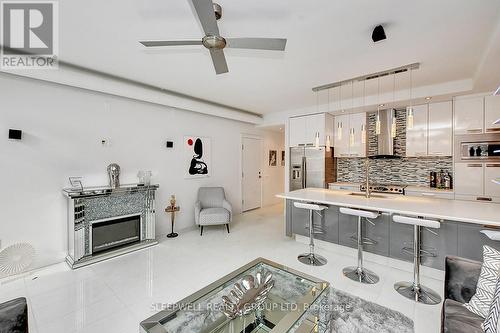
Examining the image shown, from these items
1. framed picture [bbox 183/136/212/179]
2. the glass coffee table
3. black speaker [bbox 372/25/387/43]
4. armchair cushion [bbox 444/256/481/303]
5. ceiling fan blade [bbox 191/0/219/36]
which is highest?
black speaker [bbox 372/25/387/43]

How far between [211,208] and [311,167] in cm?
241

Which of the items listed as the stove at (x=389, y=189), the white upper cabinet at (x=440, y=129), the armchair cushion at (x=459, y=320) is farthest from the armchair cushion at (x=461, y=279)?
the white upper cabinet at (x=440, y=129)

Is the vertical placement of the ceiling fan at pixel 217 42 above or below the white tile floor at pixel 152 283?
above

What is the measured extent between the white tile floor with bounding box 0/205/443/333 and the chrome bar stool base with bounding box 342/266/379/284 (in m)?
0.08

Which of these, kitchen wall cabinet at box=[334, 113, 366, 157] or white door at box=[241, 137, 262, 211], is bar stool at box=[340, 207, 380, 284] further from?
white door at box=[241, 137, 262, 211]

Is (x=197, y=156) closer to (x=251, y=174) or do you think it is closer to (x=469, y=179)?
(x=251, y=174)

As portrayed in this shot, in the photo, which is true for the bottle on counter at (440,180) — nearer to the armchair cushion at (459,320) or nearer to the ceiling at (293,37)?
the ceiling at (293,37)

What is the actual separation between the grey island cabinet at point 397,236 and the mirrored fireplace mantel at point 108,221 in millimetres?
2556

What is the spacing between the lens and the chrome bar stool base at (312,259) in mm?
3056

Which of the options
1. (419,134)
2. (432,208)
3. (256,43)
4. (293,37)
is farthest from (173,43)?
(419,134)

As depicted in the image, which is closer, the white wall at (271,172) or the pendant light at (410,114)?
the pendant light at (410,114)

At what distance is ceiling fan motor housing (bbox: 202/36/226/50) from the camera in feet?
5.63

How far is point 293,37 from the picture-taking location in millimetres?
2244


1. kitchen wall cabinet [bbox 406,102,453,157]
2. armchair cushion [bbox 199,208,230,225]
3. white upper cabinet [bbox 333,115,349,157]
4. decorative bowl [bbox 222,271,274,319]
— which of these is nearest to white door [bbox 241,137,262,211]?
armchair cushion [bbox 199,208,230,225]
